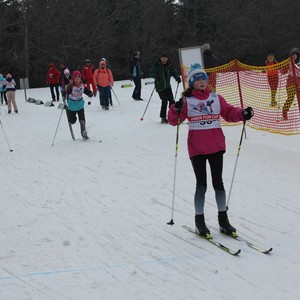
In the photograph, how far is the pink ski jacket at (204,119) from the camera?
4.94 m

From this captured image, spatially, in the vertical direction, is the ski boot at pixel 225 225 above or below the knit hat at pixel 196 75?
below

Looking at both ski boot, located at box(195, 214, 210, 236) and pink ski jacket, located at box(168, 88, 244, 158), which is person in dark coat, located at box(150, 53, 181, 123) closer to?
pink ski jacket, located at box(168, 88, 244, 158)

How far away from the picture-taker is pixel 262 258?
445 cm

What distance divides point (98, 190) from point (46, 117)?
10.1 meters

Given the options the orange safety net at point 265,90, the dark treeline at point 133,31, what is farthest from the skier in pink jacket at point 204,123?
the dark treeline at point 133,31

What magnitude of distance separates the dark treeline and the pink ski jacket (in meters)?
35.4

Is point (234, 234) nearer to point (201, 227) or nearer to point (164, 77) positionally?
point (201, 227)

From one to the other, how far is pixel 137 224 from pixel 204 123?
145cm

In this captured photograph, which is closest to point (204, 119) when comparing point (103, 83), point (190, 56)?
point (190, 56)

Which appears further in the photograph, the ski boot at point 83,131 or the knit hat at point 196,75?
the ski boot at point 83,131

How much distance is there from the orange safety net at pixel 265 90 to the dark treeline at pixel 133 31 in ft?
95.1

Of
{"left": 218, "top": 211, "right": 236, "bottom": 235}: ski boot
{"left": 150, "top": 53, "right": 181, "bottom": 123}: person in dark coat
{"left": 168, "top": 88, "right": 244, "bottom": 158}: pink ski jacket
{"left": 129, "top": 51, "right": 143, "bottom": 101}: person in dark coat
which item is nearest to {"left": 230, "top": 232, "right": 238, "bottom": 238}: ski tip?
{"left": 218, "top": 211, "right": 236, "bottom": 235}: ski boot

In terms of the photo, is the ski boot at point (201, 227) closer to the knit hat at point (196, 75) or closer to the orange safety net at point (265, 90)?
the knit hat at point (196, 75)

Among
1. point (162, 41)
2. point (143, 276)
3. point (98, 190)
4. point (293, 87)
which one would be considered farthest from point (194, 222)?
point (162, 41)
